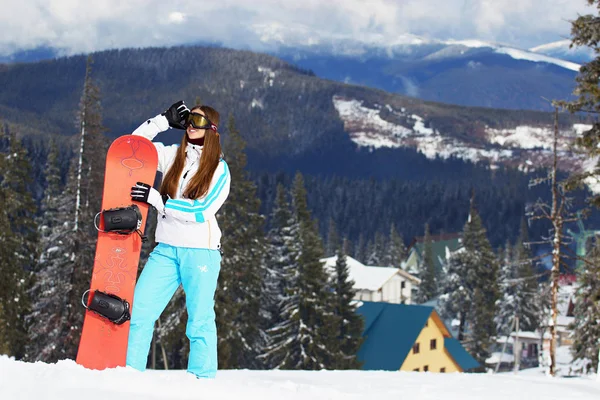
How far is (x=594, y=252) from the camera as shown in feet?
52.8

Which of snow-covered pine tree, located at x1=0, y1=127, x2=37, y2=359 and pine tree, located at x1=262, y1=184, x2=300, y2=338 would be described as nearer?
snow-covered pine tree, located at x1=0, y1=127, x2=37, y2=359

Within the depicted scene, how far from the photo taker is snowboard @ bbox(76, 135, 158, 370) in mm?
4770

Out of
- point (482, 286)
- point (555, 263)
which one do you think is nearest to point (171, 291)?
point (555, 263)

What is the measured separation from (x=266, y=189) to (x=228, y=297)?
425ft

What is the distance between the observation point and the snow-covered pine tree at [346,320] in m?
29.2

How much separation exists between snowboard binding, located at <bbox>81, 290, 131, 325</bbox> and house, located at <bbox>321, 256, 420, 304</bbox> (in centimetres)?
4772

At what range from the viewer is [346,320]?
1214 inches

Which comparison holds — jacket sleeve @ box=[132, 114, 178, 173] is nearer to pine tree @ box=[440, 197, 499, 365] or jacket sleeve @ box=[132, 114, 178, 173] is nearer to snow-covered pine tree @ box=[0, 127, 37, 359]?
snow-covered pine tree @ box=[0, 127, 37, 359]

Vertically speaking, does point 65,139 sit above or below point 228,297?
above

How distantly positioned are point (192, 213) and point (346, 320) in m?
26.9

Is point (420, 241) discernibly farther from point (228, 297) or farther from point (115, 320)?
point (115, 320)

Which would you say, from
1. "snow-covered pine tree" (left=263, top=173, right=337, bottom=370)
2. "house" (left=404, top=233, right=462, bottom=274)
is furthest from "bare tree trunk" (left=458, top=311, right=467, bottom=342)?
"house" (left=404, top=233, right=462, bottom=274)

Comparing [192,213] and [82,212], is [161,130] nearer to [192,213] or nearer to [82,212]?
[192,213]

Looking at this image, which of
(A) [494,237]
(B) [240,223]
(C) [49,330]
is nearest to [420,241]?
(A) [494,237]
